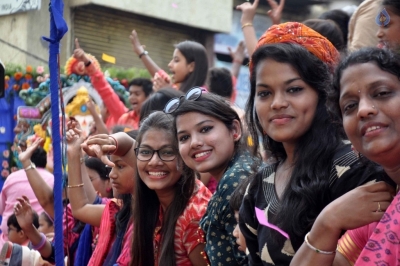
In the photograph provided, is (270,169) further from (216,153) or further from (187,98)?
(187,98)

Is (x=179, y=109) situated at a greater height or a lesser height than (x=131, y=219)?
greater

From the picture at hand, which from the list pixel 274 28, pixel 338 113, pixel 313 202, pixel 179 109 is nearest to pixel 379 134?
pixel 338 113

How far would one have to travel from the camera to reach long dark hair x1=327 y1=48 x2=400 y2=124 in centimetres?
207

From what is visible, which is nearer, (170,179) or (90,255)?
(170,179)

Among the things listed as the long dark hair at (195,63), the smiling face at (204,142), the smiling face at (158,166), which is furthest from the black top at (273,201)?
the long dark hair at (195,63)

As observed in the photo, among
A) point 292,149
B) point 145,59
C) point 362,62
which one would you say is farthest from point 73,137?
point 362,62

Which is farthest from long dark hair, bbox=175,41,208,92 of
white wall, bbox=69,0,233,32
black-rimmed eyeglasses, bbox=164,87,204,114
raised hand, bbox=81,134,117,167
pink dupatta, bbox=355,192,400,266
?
pink dupatta, bbox=355,192,400,266

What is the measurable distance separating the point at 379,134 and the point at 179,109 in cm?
147

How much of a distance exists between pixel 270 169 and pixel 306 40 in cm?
50

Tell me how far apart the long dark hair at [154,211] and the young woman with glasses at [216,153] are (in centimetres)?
19

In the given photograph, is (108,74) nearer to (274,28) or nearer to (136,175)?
(136,175)

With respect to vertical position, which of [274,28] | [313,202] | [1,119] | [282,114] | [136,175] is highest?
[274,28]

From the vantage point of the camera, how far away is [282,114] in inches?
99.7

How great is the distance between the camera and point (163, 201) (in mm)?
3570
